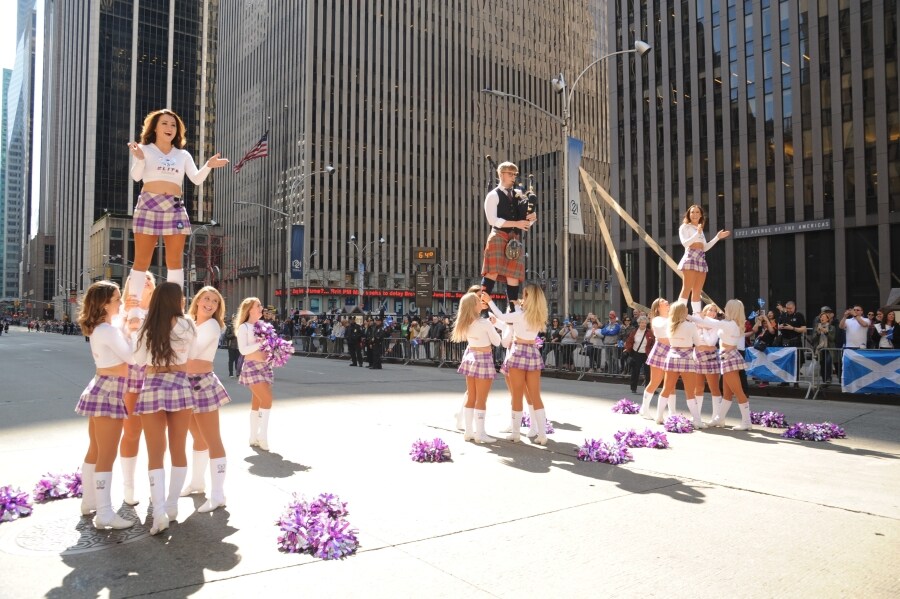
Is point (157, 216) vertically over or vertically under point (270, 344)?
over

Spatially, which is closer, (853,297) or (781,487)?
(781,487)

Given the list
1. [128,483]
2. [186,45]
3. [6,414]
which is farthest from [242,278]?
[128,483]

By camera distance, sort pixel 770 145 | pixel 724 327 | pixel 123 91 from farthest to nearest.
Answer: pixel 123 91
pixel 770 145
pixel 724 327

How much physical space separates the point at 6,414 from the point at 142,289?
623 cm

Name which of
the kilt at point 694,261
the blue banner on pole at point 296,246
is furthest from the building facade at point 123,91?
the kilt at point 694,261

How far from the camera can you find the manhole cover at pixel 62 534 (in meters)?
4.49

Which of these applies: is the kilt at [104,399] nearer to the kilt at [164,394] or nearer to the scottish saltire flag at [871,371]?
the kilt at [164,394]

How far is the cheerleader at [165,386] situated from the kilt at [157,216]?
59.2 inches

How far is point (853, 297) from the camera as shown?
40.2m

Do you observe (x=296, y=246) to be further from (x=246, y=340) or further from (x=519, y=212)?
(x=246, y=340)

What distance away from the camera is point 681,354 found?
33.7 ft

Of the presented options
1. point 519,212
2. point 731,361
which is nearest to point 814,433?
point 731,361

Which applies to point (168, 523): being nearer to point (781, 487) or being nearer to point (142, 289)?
point (142, 289)

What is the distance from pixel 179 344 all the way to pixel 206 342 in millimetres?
482
